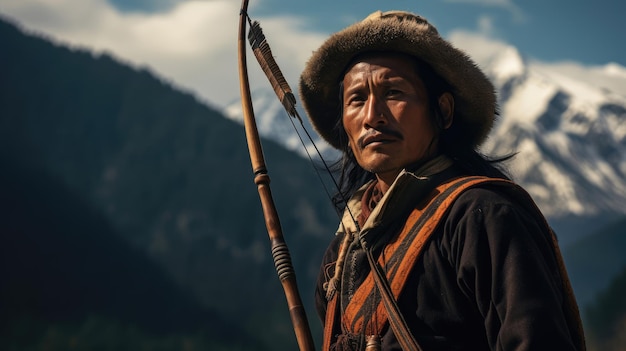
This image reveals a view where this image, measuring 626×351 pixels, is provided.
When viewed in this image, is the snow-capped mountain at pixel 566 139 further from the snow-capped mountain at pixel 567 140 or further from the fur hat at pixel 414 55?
the fur hat at pixel 414 55

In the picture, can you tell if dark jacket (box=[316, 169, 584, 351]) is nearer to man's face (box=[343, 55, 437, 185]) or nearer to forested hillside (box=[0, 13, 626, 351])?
man's face (box=[343, 55, 437, 185])

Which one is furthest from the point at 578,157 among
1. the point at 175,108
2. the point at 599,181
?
the point at 175,108

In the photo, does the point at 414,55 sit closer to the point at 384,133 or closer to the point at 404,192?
the point at 384,133

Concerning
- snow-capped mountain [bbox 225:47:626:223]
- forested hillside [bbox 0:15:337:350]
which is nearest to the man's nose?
forested hillside [bbox 0:15:337:350]

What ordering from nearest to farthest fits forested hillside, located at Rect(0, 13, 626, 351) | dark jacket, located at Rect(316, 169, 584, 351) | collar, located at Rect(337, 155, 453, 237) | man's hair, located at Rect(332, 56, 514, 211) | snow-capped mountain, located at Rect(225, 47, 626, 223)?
dark jacket, located at Rect(316, 169, 584, 351) → collar, located at Rect(337, 155, 453, 237) → man's hair, located at Rect(332, 56, 514, 211) → forested hillside, located at Rect(0, 13, 626, 351) → snow-capped mountain, located at Rect(225, 47, 626, 223)

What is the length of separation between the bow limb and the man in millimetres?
175

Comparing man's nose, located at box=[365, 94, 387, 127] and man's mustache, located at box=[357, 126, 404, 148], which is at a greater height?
man's nose, located at box=[365, 94, 387, 127]

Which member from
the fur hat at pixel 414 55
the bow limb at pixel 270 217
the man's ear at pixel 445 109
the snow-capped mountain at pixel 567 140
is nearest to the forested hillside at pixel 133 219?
the bow limb at pixel 270 217

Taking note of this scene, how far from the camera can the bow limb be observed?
11.4ft

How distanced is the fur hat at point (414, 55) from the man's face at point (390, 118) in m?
0.08

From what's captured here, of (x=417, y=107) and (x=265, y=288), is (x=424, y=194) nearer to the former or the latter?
(x=417, y=107)

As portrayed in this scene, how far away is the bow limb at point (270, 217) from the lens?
137 inches

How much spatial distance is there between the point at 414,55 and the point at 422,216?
696mm

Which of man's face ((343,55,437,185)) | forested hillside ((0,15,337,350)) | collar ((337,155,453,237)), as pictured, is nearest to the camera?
collar ((337,155,453,237))
